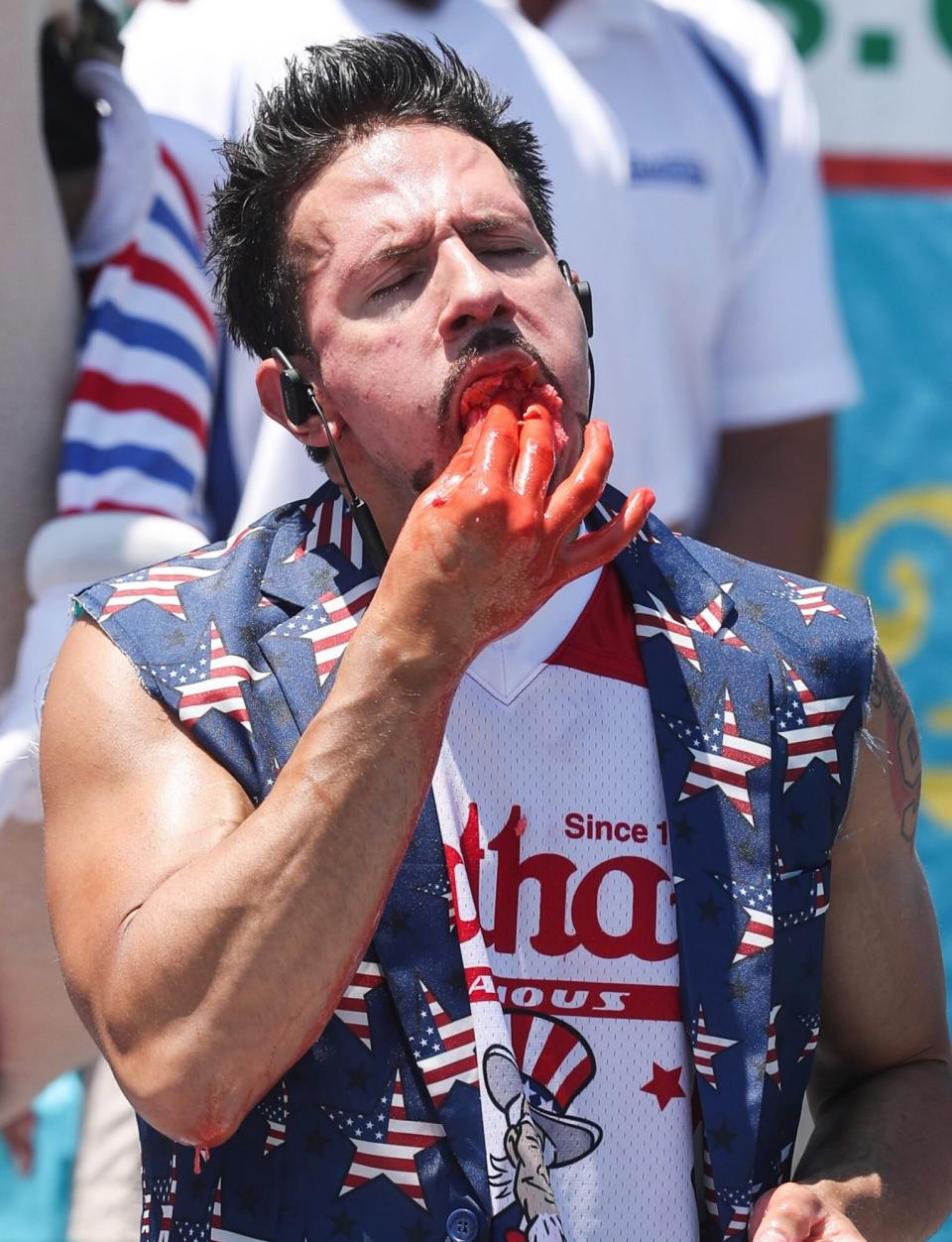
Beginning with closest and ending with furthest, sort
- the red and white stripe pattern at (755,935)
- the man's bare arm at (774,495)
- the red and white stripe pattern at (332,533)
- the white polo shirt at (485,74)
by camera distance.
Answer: the red and white stripe pattern at (755,935) → the red and white stripe pattern at (332,533) → the white polo shirt at (485,74) → the man's bare arm at (774,495)

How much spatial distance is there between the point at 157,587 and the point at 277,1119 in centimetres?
49

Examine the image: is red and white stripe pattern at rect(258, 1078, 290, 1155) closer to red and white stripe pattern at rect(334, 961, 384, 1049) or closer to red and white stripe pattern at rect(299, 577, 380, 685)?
red and white stripe pattern at rect(334, 961, 384, 1049)

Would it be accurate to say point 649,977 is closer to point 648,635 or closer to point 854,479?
point 648,635

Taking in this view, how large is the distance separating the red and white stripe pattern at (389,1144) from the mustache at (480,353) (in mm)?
596

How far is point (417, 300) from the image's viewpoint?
179 cm

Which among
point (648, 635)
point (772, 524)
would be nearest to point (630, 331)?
point (772, 524)

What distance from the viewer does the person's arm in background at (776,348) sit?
3275mm

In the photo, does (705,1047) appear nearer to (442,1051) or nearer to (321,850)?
(442,1051)

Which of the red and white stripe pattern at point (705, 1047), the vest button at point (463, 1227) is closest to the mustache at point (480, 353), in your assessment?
the red and white stripe pattern at point (705, 1047)

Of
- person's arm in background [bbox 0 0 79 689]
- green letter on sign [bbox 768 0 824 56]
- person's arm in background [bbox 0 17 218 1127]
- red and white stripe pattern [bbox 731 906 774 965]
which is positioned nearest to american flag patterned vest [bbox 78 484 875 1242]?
red and white stripe pattern [bbox 731 906 774 965]

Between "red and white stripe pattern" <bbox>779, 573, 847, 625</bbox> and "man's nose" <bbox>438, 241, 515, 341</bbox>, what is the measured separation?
15.7 inches

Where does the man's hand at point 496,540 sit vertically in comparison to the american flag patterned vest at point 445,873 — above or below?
above

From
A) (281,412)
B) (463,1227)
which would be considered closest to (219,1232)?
(463,1227)

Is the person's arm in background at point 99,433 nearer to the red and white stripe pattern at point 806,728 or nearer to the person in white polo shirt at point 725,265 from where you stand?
the person in white polo shirt at point 725,265
